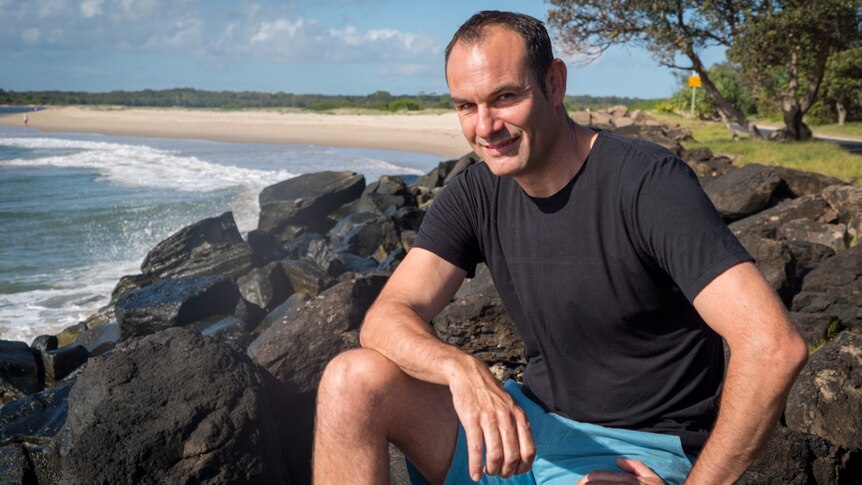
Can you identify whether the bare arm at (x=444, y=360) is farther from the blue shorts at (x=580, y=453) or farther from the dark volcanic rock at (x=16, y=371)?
the dark volcanic rock at (x=16, y=371)

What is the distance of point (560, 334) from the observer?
8.23 ft

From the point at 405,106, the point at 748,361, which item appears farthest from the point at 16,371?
the point at 405,106

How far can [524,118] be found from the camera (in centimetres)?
250

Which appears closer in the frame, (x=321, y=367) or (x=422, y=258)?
(x=422, y=258)

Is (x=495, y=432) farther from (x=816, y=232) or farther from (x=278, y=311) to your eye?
(x=816, y=232)

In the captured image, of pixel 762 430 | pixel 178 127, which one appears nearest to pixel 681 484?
pixel 762 430

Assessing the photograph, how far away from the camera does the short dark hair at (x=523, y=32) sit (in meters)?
2.47

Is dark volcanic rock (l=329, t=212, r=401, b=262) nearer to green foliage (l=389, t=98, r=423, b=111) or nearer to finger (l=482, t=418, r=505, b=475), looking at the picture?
finger (l=482, t=418, r=505, b=475)

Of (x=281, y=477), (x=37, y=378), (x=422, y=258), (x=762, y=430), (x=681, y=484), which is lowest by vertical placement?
(x=37, y=378)

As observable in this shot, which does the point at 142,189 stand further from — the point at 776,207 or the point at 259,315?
the point at 776,207

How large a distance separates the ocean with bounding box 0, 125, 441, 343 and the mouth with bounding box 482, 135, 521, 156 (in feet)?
24.8

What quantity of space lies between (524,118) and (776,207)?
23.0 ft

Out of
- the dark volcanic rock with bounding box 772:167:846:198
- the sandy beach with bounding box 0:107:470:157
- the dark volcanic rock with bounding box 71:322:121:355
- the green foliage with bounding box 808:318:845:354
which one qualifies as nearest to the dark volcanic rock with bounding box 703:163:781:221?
the dark volcanic rock with bounding box 772:167:846:198

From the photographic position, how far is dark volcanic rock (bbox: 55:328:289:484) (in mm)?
3533
